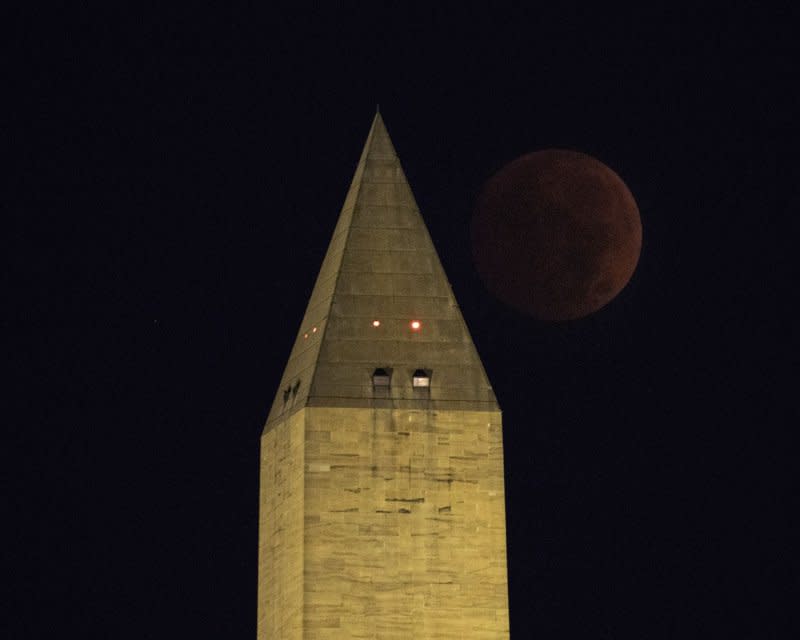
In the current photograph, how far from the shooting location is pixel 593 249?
84812 mm

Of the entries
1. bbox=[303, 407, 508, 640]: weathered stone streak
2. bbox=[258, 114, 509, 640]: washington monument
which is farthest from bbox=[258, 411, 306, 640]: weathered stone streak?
bbox=[303, 407, 508, 640]: weathered stone streak

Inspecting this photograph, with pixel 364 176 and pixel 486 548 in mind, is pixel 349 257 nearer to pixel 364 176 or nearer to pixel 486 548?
pixel 364 176

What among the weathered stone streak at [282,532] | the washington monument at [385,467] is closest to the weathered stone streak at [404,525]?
the washington monument at [385,467]

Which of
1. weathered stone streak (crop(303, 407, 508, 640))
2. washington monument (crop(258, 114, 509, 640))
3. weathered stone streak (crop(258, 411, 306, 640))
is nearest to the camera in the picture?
weathered stone streak (crop(303, 407, 508, 640))

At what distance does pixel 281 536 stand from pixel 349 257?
6.14 m

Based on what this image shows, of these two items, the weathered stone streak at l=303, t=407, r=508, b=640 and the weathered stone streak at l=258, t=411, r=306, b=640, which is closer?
the weathered stone streak at l=303, t=407, r=508, b=640

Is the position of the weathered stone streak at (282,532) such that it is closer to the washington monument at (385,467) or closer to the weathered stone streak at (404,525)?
the washington monument at (385,467)

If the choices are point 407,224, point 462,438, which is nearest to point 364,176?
point 407,224

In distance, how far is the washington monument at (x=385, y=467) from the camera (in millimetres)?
73000

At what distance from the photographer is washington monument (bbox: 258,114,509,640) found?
7300 centimetres

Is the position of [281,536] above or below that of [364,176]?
below

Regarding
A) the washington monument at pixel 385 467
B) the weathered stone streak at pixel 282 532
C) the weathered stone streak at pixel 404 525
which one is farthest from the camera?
the weathered stone streak at pixel 282 532

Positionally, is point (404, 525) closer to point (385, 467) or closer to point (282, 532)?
point (385, 467)

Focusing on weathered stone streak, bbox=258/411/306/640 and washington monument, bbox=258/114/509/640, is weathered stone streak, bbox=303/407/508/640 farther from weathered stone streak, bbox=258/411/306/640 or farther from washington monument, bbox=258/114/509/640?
weathered stone streak, bbox=258/411/306/640
